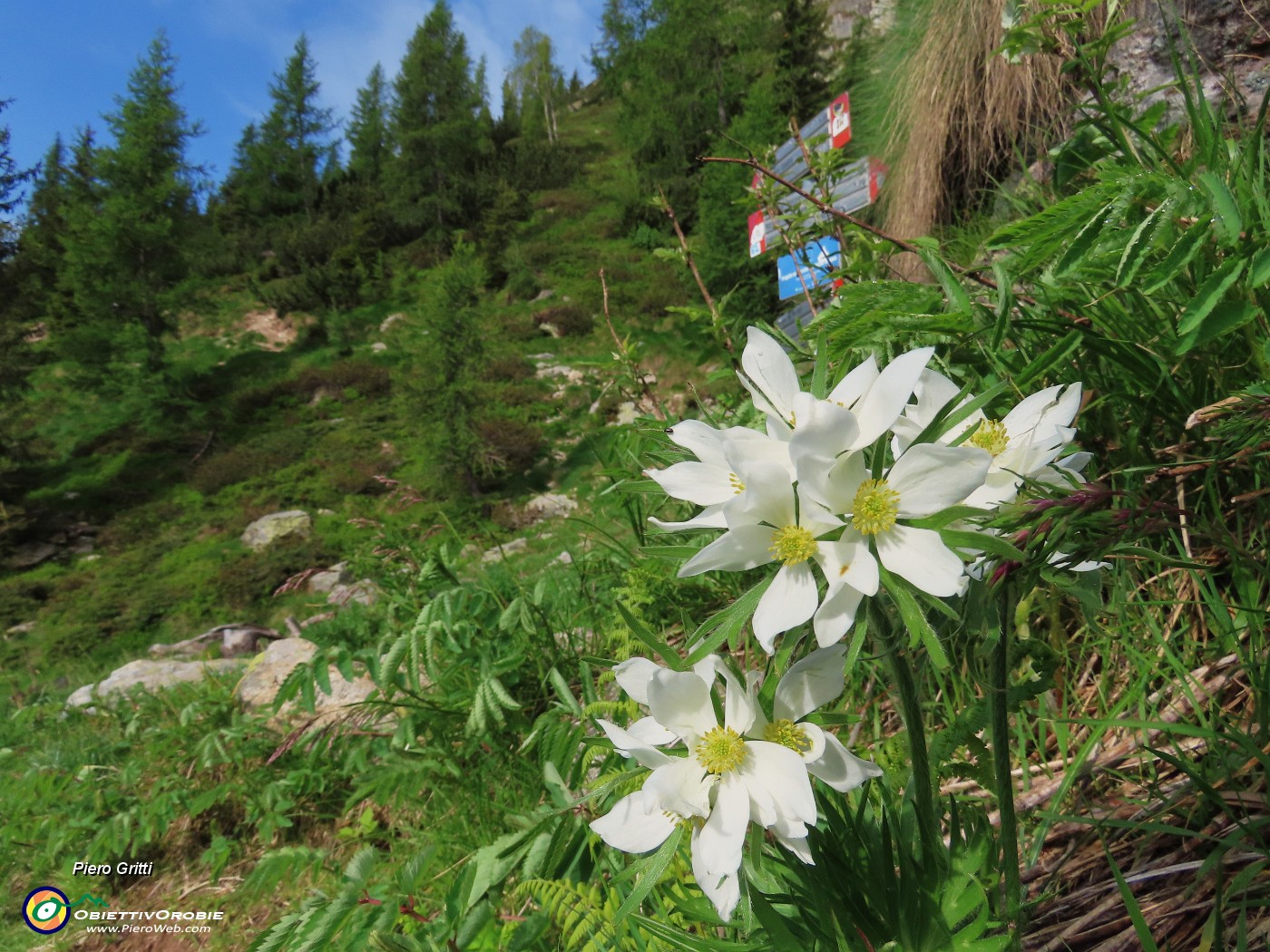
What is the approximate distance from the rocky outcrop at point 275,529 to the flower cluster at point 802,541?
1048 cm

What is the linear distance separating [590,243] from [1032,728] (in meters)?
19.3

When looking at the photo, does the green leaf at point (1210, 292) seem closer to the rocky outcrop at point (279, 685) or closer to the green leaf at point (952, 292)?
the green leaf at point (952, 292)

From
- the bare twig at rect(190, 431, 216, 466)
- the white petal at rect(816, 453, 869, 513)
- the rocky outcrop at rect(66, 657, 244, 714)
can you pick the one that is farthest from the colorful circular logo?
the bare twig at rect(190, 431, 216, 466)

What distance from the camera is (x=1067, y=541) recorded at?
0.54 meters

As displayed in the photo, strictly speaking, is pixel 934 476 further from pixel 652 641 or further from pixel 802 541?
pixel 652 641

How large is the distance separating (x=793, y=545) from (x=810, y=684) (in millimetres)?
140

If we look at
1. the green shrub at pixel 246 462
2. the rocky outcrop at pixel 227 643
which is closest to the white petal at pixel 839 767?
the rocky outcrop at pixel 227 643

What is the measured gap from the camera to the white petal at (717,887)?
0.57m

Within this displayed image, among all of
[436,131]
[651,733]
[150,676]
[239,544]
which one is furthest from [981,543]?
[436,131]

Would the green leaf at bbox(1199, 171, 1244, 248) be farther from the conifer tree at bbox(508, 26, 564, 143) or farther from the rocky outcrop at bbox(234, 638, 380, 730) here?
the conifer tree at bbox(508, 26, 564, 143)

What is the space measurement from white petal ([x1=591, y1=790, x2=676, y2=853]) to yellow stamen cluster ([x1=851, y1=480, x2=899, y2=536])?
1.04ft

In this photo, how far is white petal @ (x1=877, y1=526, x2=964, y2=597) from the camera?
1.60 ft

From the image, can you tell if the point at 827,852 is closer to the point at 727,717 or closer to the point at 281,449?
the point at 727,717

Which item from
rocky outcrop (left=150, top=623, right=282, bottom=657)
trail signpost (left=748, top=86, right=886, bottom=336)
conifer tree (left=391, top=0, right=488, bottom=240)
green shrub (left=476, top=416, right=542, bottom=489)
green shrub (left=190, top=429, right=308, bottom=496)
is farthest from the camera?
conifer tree (left=391, top=0, right=488, bottom=240)
